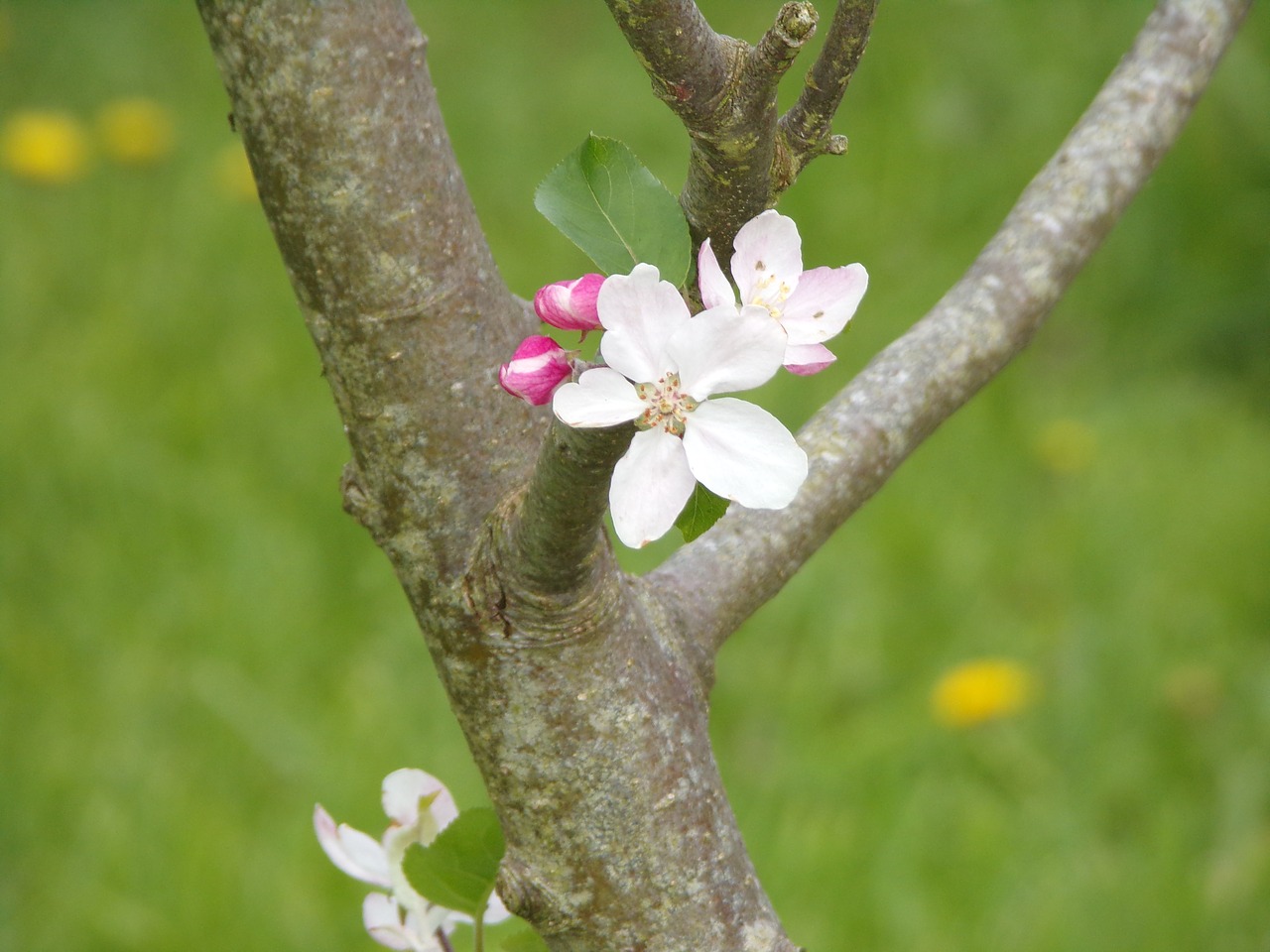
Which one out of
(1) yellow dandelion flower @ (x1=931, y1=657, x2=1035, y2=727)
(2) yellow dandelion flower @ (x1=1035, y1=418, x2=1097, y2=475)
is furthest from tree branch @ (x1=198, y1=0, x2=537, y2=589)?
(2) yellow dandelion flower @ (x1=1035, y1=418, x2=1097, y2=475)

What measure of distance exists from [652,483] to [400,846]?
338 mm

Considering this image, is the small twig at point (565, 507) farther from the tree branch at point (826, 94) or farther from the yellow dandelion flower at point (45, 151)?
the yellow dandelion flower at point (45, 151)

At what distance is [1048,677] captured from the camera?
1907 mm

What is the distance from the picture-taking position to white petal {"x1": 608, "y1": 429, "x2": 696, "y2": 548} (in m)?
0.38

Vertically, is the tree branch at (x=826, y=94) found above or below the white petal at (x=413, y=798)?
above

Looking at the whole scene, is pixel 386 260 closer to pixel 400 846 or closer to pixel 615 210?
pixel 615 210

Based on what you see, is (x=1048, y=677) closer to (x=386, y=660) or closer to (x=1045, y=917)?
(x=1045, y=917)

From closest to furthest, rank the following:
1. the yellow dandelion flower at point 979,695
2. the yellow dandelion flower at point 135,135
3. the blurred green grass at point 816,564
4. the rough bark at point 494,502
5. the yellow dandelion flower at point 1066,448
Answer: the rough bark at point 494,502 → the blurred green grass at point 816,564 → the yellow dandelion flower at point 979,695 → the yellow dandelion flower at point 1066,448 → the yellow dandelion flower at point 135,135

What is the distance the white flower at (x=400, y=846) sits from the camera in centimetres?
64

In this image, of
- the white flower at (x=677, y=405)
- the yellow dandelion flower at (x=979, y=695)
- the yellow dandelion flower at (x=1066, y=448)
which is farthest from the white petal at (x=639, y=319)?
the yellow dandelion flower at (x=1066, y=448)

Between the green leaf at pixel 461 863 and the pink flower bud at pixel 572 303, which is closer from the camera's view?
the pink flower bud at pixel 572 303

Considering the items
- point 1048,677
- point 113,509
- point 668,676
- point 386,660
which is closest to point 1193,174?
point 1048,677

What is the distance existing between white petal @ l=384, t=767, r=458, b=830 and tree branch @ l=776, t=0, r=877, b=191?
1.17 ft

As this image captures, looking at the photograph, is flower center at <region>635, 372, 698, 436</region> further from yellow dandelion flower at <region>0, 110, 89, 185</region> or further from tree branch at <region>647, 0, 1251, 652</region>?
yellow dandelion flower at <region>0, 110, 89, 185</region>
